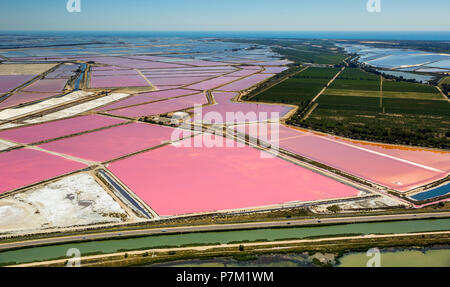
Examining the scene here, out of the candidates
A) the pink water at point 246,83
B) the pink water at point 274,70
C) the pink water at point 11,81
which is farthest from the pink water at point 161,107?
the pink water at point 274,70

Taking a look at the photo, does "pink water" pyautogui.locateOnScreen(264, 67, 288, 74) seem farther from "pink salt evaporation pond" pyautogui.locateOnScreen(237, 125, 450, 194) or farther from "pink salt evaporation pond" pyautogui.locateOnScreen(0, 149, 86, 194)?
"pink salt evaporation pond" pyautogui.locateOnScreen(0, 149, 86, 194)

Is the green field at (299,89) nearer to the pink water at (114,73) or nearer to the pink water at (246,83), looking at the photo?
the pink water at (246,83)

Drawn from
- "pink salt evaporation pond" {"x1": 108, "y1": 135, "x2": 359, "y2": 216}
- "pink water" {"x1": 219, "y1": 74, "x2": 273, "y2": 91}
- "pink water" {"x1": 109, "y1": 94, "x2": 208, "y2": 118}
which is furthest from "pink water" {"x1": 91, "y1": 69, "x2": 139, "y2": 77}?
"pink salt evaporation pond" {"x1": 108, "y1": 135, "x2": 359, "y2": 216}

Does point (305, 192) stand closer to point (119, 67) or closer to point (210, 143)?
point (210, 143)

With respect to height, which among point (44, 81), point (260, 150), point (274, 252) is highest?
point (44, 81)

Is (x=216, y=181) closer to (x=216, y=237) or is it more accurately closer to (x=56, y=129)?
(x=216, y=237)

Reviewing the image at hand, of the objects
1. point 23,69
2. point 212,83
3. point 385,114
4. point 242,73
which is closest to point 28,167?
point 385,114

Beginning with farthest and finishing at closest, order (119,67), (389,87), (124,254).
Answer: (119,67) < (389,87) < (124,254)
